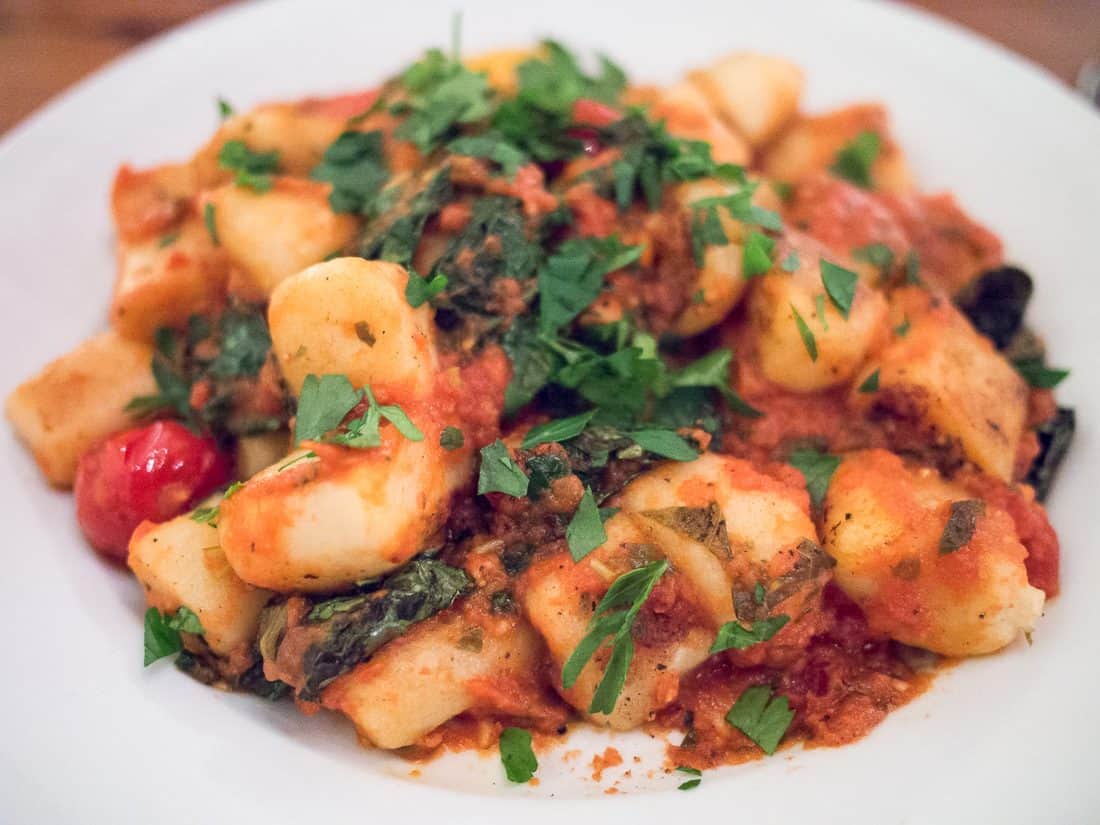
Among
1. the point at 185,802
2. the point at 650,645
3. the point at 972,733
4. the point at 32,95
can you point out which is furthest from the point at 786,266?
the point at 32,95

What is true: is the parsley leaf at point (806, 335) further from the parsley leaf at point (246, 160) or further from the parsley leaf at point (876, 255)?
the parsley leaf at point (246, 160)

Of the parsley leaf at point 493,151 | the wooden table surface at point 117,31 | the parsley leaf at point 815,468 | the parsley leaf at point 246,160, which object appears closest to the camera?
the parsley leaf at point 815,468

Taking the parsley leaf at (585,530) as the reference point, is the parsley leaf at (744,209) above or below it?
above

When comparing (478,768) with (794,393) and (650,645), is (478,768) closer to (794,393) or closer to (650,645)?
(650,645)

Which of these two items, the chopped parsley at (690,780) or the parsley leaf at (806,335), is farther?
the parsley leaf at (806,335)

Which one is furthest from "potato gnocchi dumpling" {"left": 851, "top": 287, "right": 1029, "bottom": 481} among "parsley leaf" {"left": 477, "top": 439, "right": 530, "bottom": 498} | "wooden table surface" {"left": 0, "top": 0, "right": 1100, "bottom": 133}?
"wooden table surface" {"left": 0, "top": 0, "right": 1100, "bottom": 133}

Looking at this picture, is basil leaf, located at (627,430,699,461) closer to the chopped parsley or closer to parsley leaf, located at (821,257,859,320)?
parsley leaf, located at (821,257,859,320)

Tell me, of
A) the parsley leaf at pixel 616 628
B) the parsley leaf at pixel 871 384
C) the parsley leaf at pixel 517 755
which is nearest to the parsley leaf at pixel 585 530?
the parsley leaf at pixel 616 628
